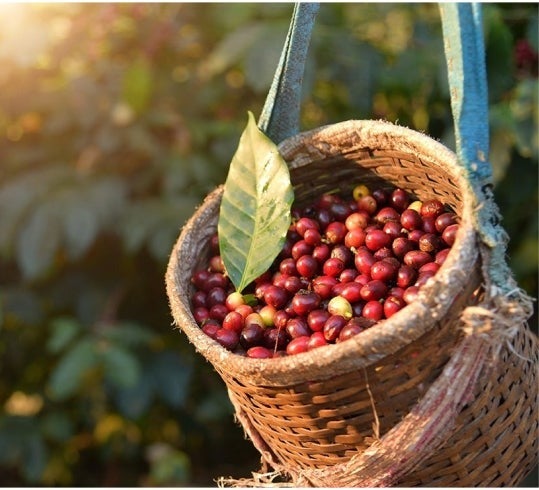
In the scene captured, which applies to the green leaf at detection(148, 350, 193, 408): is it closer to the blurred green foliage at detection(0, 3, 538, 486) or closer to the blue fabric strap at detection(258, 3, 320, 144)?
the blurred green foliage at detection(0, 3, 538, 486)

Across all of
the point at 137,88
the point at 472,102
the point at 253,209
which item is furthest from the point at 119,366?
the point at 472,102

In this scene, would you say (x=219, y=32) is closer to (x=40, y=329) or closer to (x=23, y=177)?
(x=23, y=177)

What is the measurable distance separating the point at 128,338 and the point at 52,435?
54cm

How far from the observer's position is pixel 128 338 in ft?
7.27

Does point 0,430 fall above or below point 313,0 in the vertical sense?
below

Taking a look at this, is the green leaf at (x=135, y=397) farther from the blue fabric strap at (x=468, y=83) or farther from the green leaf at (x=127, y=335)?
the blue fabric strap at (x=468, y=83)

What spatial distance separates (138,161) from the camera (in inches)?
95.3

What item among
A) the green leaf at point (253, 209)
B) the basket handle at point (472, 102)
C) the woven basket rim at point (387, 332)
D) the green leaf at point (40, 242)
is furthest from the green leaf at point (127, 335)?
the basket handle at point (472, 102)

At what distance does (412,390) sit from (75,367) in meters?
1.30

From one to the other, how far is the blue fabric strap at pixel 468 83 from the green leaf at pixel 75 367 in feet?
4.51

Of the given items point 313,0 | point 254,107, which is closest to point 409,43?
point 254,107

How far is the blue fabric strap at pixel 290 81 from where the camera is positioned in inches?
47.3

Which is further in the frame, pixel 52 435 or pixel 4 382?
pixel 4 382

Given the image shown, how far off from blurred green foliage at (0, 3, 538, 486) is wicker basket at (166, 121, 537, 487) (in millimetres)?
978
